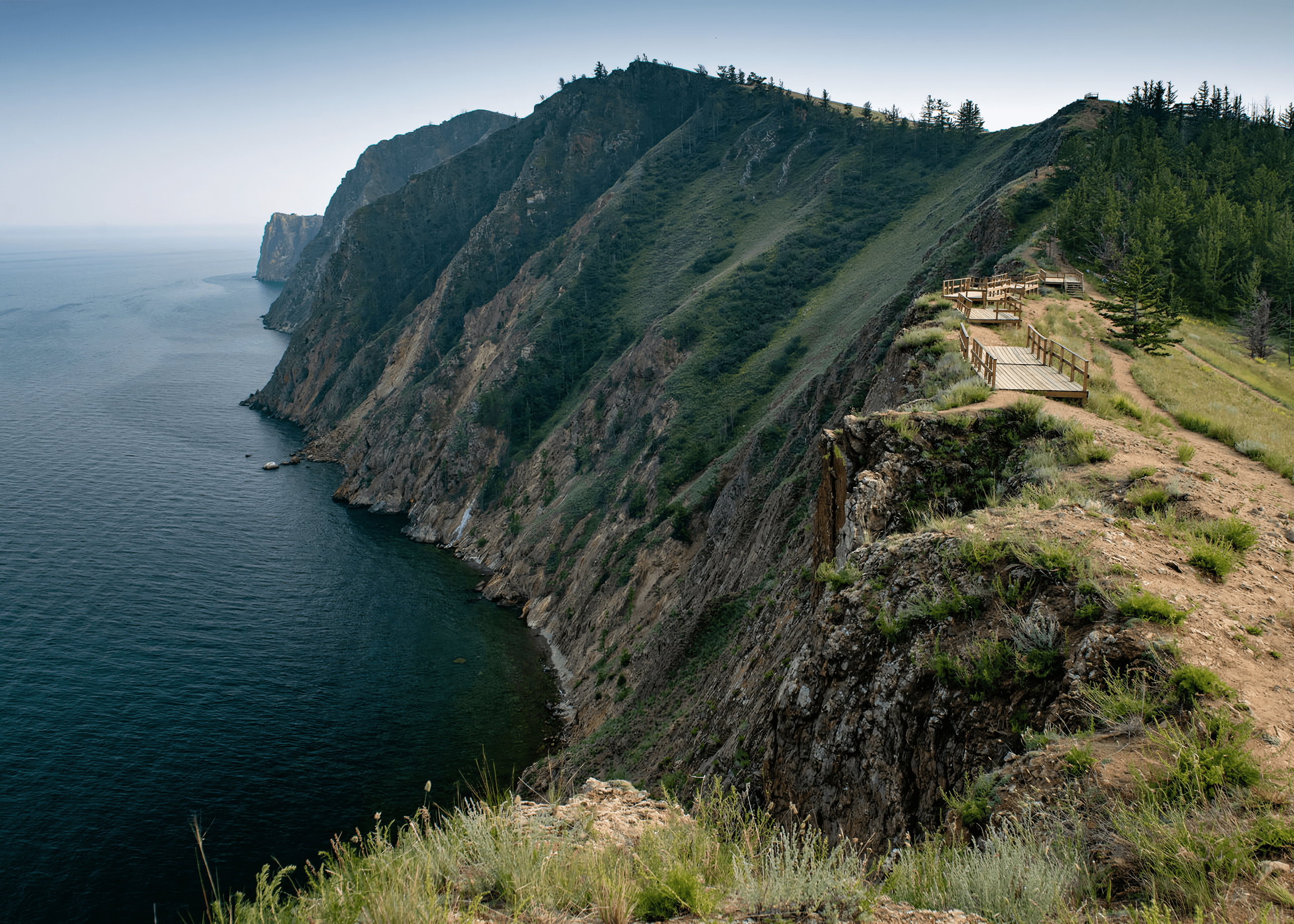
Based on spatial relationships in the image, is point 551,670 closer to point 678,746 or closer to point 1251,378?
point 678,746

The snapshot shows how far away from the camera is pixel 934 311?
2789 centimetres

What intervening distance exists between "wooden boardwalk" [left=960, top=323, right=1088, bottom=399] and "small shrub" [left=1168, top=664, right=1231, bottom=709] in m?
10.9

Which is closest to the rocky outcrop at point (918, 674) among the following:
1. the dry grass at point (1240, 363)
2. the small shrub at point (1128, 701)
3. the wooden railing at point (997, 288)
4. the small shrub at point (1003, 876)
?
the small shrub at point (1128, 701)

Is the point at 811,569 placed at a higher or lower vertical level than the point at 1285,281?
lower

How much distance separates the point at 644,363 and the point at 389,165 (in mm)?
156789

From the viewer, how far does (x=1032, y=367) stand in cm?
1891

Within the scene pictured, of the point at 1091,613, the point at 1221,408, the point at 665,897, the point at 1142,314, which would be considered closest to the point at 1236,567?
the point at 1091,613

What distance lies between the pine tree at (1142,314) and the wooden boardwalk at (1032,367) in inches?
225

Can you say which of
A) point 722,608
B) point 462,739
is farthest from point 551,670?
point 722,608

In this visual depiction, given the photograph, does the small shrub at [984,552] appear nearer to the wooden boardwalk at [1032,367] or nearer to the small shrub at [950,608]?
the small shrub at [950,608]

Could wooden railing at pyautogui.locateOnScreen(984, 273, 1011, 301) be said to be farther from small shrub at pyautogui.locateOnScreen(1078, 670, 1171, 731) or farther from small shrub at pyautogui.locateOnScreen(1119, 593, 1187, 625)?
small shrub at pyautogui.locateOnScreen(1078, 670, 1171, 731)

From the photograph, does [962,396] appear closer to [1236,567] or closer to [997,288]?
[1236,567]

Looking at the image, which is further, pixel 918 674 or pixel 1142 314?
pixel 1142 314

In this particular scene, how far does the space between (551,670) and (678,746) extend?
2810 cm
